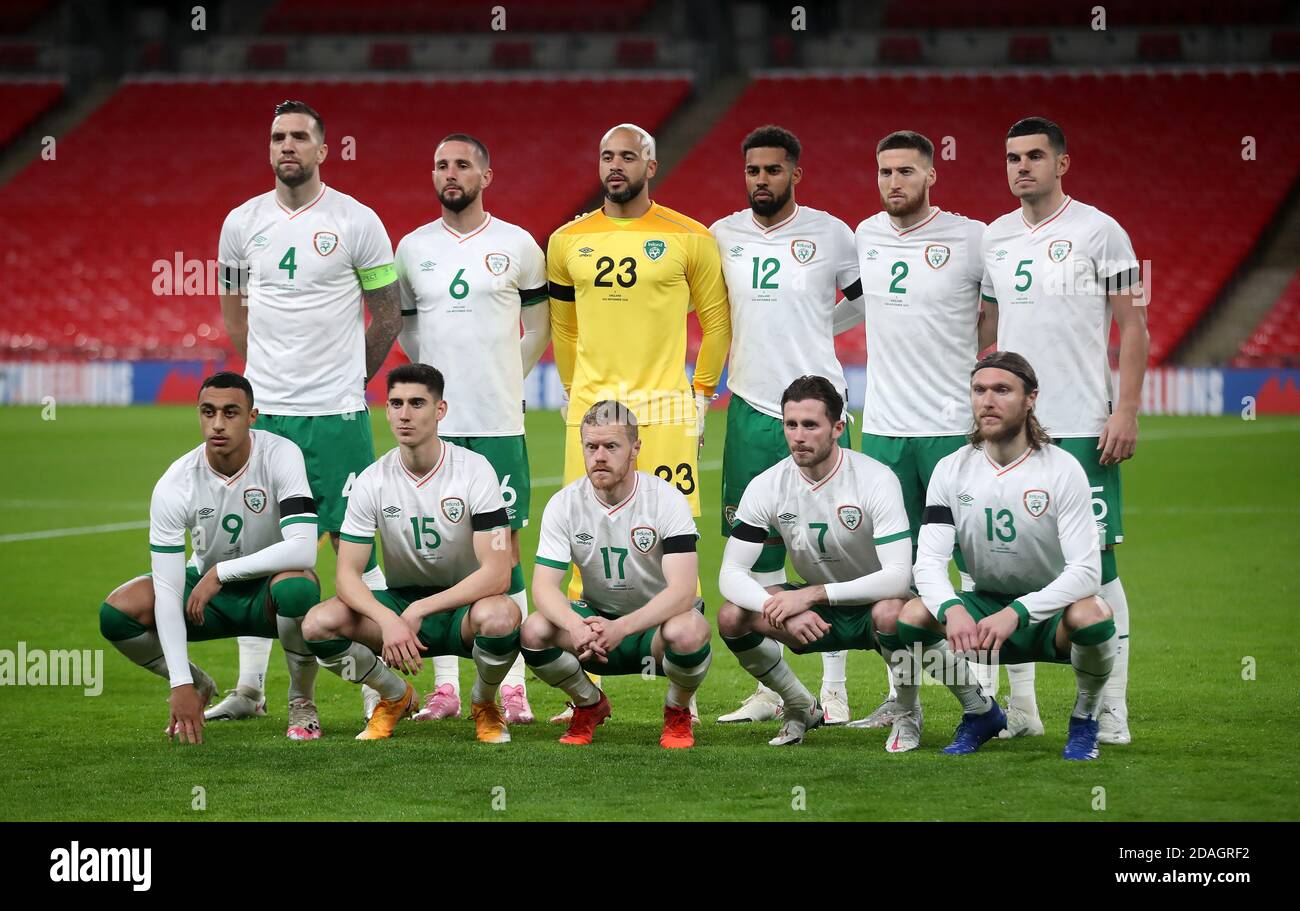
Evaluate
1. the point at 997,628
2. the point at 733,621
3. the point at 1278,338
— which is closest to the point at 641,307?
the point at 733,621

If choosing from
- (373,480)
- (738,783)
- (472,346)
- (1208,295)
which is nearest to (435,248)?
(472,346)

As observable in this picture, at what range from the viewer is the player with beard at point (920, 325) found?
6934 mm

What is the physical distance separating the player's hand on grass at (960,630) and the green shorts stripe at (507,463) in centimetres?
211

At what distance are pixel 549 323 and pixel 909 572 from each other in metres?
2.11

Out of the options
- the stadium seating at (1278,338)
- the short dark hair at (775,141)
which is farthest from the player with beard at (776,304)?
the stadium seating at (1278,338)

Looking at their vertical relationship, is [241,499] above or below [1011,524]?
above

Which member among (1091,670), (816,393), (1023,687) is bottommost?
(1023,687)

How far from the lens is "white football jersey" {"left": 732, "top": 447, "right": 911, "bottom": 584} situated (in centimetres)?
652

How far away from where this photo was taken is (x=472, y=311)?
726 cm

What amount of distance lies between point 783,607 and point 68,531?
27.7 ft

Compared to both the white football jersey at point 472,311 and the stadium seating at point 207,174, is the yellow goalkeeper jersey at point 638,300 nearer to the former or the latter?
the white football jersey at point 472,311

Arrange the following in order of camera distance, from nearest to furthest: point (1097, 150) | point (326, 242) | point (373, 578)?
point (326, 242)
point (373, 578)
point (1097, 150)

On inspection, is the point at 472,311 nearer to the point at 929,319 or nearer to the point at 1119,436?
the point at 929,319

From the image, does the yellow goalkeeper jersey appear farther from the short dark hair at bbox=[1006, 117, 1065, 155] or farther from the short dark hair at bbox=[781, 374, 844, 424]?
the short dark hair at bbox=[1006, 117, 1065, 155]
